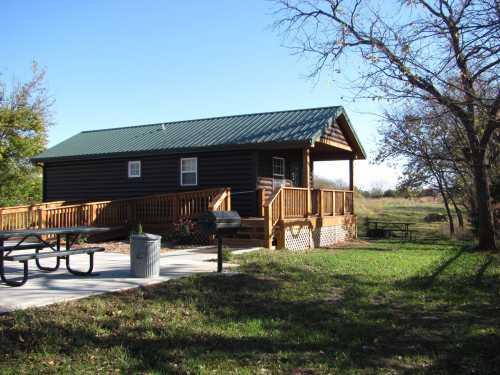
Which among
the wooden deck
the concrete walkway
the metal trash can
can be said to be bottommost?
the concrete walkway

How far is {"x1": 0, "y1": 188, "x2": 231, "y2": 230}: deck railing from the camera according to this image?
631 inches

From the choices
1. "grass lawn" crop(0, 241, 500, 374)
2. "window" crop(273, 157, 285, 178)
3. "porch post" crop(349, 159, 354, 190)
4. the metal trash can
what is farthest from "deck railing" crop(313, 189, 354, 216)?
the metal trash can

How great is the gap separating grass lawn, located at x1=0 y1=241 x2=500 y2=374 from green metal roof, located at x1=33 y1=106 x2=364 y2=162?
7.61 metres

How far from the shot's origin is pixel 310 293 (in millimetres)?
8125

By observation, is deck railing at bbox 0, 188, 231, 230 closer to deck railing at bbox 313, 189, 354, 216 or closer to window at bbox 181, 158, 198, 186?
window at bbox 181, 158, 198, 186

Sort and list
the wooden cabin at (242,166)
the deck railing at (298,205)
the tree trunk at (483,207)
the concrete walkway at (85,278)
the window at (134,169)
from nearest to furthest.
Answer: the concrete walkway at (85,278) < the deck railing at (298,205) < the wooden cabin at (242,166) < the tree trunk at (483,207) < the window at (134,169)

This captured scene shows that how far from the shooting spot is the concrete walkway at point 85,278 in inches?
268

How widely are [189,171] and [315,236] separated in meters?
5.06

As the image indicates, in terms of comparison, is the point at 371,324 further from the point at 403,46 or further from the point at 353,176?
the point at 353,176

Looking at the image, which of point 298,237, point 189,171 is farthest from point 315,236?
point 189,171

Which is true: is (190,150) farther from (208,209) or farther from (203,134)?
(208,209)

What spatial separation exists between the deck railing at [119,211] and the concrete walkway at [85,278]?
3717 mm

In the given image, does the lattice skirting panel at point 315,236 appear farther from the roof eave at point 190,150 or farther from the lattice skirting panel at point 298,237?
the roof eave at point 190,150

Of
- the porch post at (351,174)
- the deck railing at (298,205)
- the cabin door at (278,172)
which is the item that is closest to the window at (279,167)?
the cabin door at (278,172)
